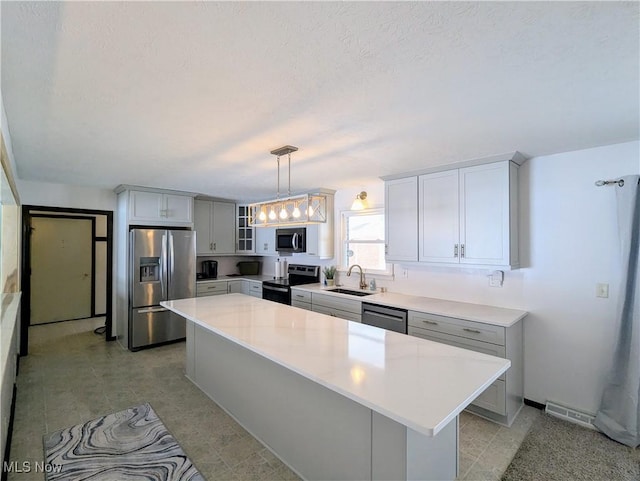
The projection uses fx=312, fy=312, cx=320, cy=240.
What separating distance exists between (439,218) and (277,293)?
2.62 m

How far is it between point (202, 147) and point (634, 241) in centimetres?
343

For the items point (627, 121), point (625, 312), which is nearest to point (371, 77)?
point (627, 121)

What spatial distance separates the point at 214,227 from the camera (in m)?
5.63

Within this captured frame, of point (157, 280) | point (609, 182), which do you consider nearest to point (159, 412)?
point (157, 280)

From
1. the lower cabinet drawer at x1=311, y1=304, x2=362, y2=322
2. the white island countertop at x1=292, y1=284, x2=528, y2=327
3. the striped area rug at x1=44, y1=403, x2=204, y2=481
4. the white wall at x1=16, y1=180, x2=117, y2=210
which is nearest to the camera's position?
the striped area rug at x1=44, y1=403, x2=204, y2=481

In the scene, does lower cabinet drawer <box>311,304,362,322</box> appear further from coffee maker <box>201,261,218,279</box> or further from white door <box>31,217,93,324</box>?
white door <box>31,217,93,324</box>

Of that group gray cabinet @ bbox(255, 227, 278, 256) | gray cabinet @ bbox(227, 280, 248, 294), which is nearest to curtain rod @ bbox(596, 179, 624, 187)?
gray cabinet @ bbox(255, 227, 278, 256)

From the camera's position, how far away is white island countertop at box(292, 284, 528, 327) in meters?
2.67

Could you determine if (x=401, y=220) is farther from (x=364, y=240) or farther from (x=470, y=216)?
(x=364, y=240)

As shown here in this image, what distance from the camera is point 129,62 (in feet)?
4.54

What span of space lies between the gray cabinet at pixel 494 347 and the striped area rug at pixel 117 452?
2211mm

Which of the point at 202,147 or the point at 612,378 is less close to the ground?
the point at 202,147

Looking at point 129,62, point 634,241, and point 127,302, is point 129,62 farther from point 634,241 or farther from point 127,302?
point 127,302

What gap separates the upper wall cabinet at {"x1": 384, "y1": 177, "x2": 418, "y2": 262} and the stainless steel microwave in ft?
5.02
